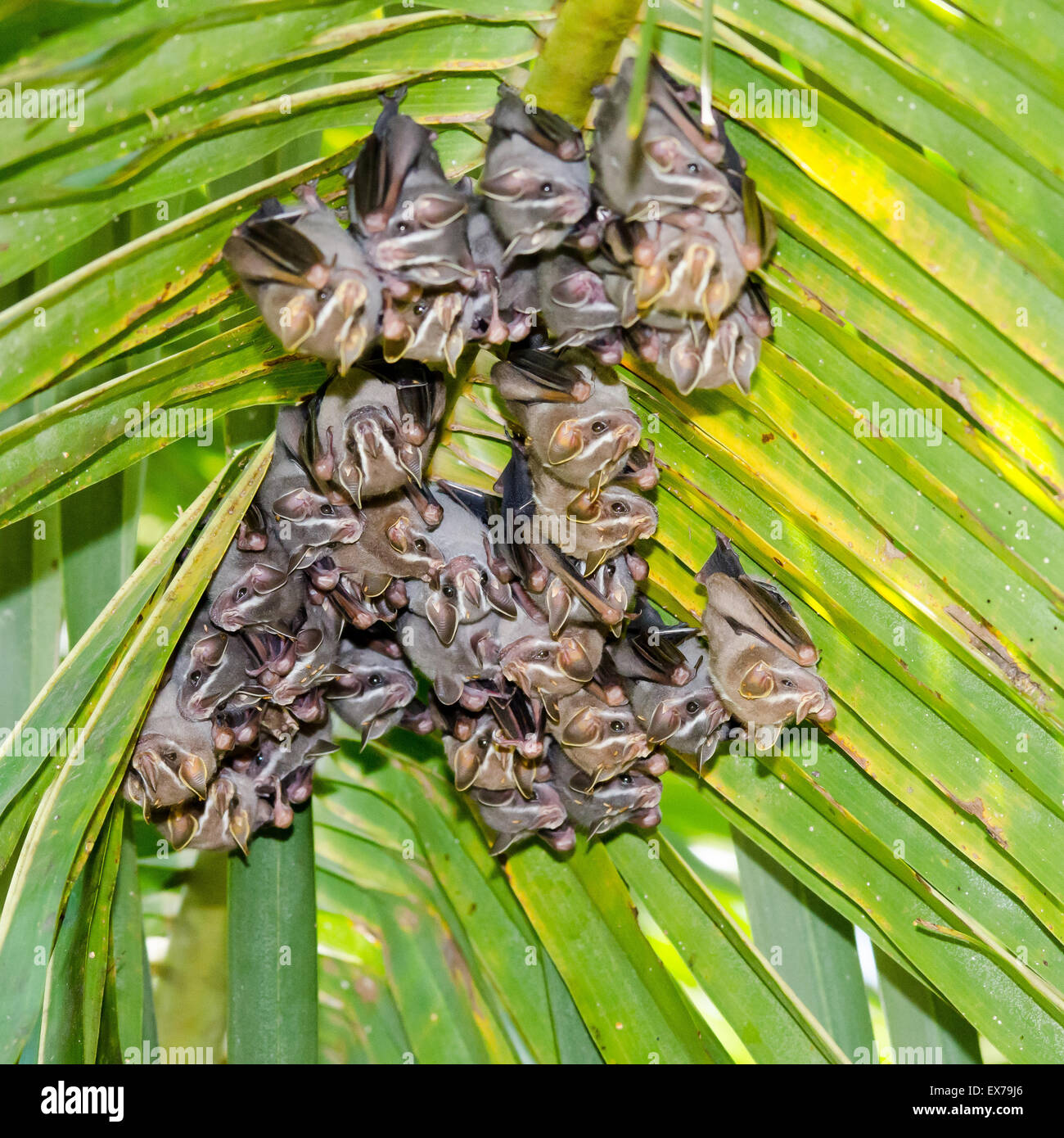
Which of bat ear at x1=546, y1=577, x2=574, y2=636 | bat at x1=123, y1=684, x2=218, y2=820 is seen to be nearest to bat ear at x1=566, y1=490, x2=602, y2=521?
bat ear at x1=546, y1=577, x2=574, y2=636

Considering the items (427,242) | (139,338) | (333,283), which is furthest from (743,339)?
(139,338)

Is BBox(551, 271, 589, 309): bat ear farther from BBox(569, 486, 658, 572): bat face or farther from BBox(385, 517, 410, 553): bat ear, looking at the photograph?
BBox(385, 517, 410, 553): bat ear

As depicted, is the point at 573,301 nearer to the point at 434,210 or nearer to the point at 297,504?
the point at 434,210

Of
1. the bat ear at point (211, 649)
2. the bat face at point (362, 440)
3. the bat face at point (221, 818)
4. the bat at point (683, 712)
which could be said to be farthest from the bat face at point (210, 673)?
the bat at point (683, 712)

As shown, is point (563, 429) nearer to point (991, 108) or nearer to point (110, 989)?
point (991, 108)

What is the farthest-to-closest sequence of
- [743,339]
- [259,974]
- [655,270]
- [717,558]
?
[259,974] → [717,558] → [743,339] → [655,270]

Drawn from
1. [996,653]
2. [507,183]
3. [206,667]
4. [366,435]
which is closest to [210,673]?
[206,667]

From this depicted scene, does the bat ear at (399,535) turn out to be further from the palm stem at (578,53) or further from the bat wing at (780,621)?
the palm stem at (578,53)
